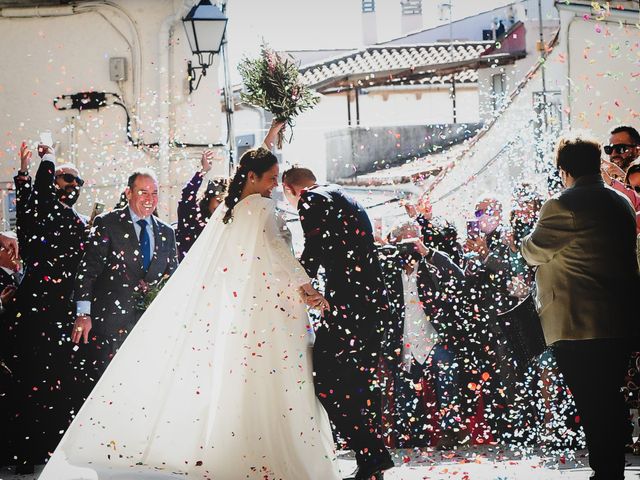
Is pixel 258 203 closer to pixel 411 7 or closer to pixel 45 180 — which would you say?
pixel 45 180

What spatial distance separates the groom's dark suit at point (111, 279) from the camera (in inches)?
290

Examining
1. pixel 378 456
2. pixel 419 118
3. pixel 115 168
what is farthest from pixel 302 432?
pixel 419 118

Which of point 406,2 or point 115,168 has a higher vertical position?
point 406,2

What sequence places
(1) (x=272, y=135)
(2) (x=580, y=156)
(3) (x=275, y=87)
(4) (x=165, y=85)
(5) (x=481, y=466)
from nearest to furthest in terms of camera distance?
(2) (x=580, y=156) → (5) (x=481, y=466) → (1) (x=272, y=135) → (3) (x=275, y=87) → (4) (x=165, y=85)

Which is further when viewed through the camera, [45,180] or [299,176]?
[45,180]

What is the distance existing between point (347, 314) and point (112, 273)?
208cm

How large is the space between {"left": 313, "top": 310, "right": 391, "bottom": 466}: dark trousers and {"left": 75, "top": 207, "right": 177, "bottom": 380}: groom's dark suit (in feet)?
6.10

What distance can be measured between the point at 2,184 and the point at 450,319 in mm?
6741

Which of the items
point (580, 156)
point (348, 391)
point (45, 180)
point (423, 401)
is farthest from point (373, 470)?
point (45, 180)

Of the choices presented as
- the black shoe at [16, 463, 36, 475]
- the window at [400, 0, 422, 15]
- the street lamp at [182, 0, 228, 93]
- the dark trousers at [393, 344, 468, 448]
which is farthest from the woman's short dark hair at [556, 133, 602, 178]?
the window at [400, 0, 422, 15]

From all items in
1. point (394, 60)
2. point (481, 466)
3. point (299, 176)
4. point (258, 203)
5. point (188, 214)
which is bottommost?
point (481, 466)

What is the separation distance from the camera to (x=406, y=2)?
1316 inches

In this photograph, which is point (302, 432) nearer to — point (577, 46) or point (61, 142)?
point (61, 142)

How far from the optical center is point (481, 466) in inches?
266
